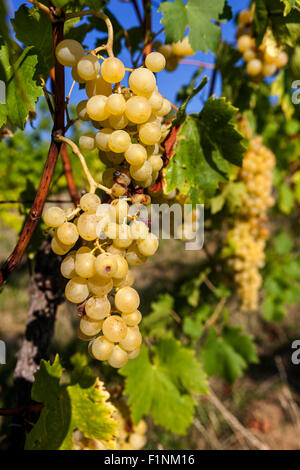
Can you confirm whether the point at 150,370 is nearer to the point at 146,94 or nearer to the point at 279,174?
the point at 146,94

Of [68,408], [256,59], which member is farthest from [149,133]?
[256,59]

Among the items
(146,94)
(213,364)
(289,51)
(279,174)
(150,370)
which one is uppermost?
(289,51)

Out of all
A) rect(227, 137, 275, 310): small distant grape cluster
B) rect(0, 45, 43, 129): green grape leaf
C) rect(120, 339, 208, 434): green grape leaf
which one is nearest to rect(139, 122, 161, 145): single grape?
rect(0, 45, 43, 129): green grape leaf

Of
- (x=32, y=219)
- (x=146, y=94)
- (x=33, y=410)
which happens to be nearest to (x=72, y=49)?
(x=146, y=94)

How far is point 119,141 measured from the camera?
0.70 m

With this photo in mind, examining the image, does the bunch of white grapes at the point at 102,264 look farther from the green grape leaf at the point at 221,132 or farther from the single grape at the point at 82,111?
the green grape leaf at the point at 221,132

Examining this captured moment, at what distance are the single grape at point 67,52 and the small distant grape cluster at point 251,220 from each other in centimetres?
116

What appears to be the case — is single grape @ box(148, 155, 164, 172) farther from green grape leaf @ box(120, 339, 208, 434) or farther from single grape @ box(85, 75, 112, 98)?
green grape leaf @ box(120, 339, 208, 434)

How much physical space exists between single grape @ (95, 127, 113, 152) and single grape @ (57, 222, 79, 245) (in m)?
0.18

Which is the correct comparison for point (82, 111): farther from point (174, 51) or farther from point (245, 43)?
point (245, 43)

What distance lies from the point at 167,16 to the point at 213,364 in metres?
1.59

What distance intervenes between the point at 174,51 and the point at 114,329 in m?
1.04

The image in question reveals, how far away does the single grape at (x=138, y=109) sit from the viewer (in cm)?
68
